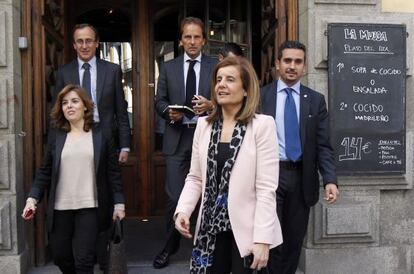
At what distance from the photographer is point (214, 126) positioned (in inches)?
131

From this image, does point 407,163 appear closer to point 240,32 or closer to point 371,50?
point 371,50

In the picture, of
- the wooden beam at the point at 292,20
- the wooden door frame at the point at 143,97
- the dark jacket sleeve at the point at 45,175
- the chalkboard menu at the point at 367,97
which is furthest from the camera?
the wooden door frame at the point at 143,97

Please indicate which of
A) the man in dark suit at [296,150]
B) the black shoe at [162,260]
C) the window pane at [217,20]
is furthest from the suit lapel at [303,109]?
the window pane at [217,20]

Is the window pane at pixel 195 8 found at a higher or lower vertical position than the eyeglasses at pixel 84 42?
higher

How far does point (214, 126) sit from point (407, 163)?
290 cm

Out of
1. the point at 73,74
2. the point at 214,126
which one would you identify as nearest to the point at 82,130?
the point at 73,74

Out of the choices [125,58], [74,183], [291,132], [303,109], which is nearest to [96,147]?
[74,183]

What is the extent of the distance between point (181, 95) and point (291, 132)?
49.0 inches

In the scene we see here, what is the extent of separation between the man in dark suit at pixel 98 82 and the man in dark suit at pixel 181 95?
36 cm

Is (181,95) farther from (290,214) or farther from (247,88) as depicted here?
(247,88)

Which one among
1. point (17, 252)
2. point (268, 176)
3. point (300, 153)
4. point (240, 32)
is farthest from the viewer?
point (240, 32)

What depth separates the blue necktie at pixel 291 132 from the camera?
13.8 ft

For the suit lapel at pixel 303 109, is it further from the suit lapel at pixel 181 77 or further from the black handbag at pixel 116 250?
the black handbag at pixel 116 250

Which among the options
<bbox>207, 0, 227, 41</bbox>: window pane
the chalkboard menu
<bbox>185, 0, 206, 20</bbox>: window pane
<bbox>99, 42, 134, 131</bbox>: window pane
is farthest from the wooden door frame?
the chalkboard menu
